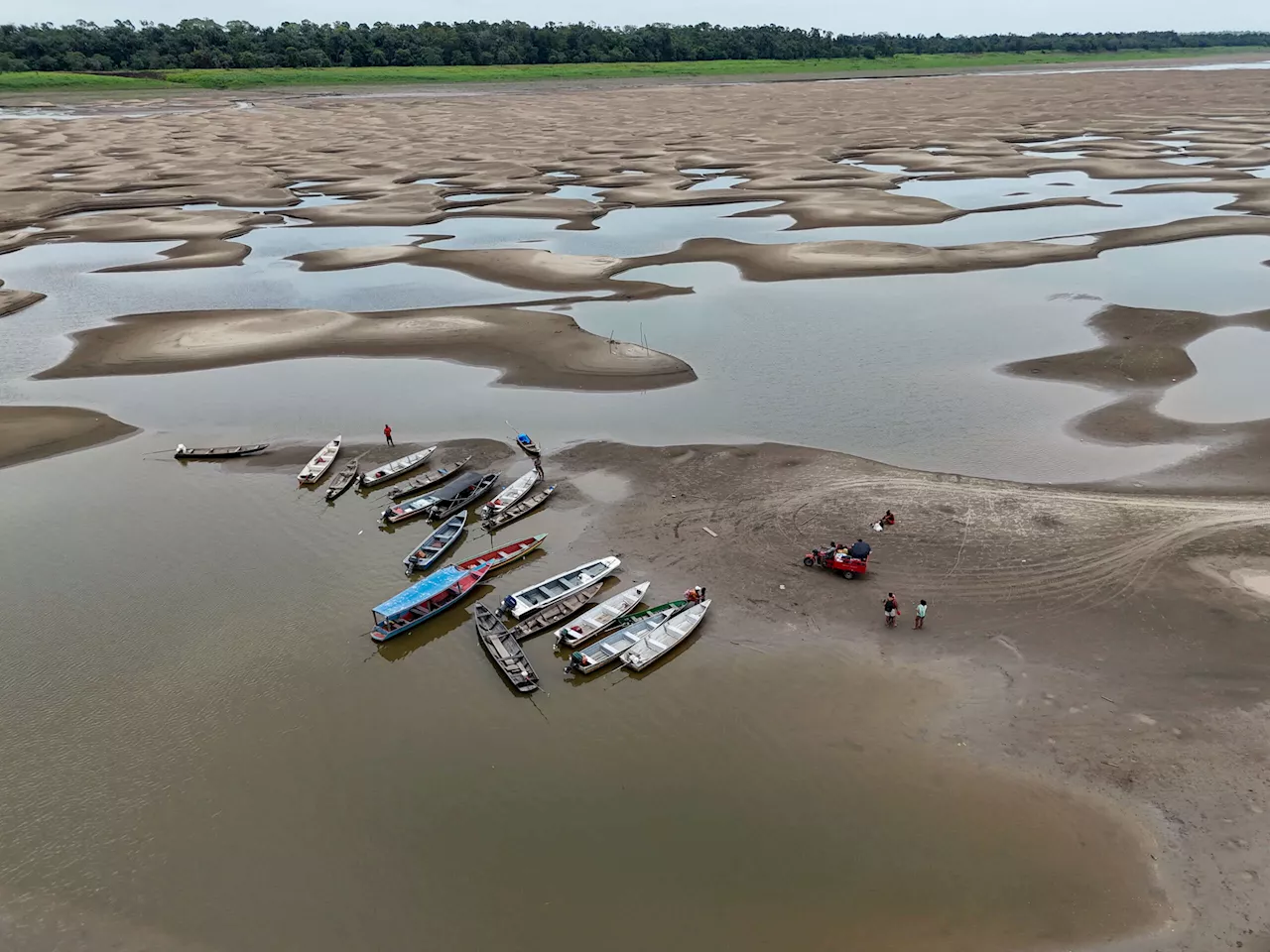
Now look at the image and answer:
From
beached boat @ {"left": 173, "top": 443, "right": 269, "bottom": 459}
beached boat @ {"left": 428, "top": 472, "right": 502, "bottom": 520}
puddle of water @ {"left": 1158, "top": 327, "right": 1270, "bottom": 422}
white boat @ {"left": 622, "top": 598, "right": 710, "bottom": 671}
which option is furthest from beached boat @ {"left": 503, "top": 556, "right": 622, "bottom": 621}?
puddle of water @ {"left": 1158, "top": 327, "right": 1270, "bottom": 422}

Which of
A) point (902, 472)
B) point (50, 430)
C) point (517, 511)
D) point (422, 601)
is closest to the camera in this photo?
point (422, 601)

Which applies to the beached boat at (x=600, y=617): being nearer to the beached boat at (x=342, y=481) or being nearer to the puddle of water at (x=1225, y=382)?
the beached boat at (x=342, y=481)

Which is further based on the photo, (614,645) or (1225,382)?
(1225,382)

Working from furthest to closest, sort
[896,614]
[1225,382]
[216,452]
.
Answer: [1225,382] < [216,452] < [896,614]

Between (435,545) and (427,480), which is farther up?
(427,480)

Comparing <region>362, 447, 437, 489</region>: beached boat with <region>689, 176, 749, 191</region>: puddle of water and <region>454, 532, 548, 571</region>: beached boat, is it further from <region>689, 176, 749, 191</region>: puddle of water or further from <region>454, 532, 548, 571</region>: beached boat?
<region>689, 176, 749, 191</region>: puddle of water

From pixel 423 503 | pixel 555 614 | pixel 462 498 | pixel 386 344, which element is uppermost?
pixel 386 344

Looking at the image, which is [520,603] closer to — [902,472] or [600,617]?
[600,617]

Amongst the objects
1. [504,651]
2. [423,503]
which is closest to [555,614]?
[504,651]
